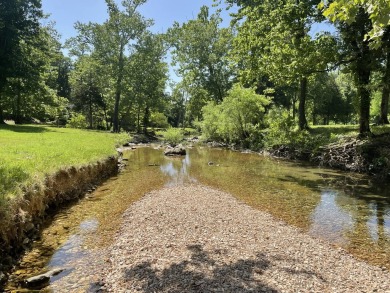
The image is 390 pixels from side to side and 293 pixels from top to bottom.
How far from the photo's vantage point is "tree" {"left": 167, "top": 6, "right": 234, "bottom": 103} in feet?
160

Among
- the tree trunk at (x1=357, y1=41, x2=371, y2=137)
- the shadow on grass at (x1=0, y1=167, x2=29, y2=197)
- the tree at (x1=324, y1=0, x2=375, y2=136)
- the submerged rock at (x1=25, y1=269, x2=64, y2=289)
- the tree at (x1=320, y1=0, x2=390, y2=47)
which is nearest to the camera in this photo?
the tree at (x1=320, y1=0, x2=390, y2=47)

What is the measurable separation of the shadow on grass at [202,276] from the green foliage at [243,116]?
27.9m

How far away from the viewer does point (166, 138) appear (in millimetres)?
45844

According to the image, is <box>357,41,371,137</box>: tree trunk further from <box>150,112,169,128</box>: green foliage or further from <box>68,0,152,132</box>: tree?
<box>150,112,169,128</box>: green foliage

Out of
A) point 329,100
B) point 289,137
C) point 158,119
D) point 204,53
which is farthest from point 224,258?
point 158,119

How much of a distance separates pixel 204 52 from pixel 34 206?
44.0m

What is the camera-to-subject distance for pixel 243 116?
36250mm

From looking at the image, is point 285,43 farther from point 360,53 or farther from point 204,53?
point 204,53

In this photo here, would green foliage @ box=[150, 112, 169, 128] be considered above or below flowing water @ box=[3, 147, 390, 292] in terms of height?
above

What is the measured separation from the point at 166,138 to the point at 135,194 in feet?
104

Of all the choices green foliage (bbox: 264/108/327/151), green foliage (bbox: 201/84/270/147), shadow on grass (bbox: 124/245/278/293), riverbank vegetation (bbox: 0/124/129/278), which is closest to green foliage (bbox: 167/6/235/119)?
green foliage (bbox: 201/84/270/147)

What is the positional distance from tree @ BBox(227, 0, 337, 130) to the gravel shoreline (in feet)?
47.6

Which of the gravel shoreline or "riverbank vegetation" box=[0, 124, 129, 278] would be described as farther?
"riverbank vegetation" box=[0, 124, 129, 278]

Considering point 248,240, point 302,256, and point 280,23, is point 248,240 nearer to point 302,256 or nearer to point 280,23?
point 302,256
